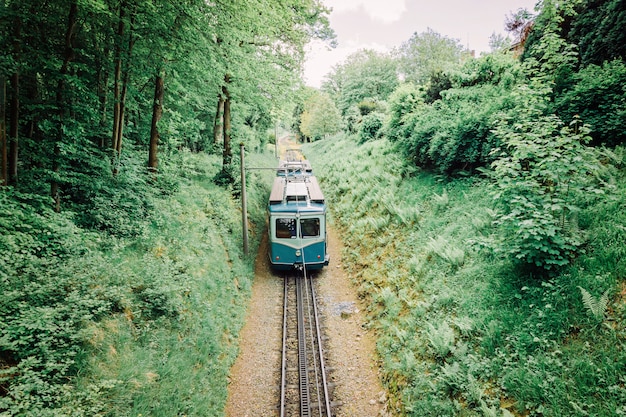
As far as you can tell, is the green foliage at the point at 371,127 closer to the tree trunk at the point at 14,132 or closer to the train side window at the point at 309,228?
the train side window at the point at 309,228

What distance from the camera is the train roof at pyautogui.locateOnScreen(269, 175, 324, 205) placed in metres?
13.2

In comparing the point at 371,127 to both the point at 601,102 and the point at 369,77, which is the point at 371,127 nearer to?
the point at 369,77

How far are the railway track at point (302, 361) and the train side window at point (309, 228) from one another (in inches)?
82.5

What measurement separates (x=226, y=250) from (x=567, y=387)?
37.4 feet

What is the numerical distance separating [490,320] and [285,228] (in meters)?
8.08

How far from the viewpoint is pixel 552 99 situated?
30.1 ft

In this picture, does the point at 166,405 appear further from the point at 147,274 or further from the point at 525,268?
the point at 525,268

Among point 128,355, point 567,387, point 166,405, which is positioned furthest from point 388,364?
point 128,355

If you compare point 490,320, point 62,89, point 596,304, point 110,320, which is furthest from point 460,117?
point 110,320

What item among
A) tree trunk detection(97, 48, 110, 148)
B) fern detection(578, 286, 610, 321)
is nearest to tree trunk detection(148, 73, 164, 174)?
tree trunk detection(97, 48, 110, 148)

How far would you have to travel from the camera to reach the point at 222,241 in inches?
518

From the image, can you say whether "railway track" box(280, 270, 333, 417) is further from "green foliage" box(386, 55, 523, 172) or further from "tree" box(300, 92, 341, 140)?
"tree" box(300, 92, 341, 140)

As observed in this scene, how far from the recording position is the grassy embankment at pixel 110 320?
4.32m

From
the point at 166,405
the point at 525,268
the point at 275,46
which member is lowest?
the point at 166,405
